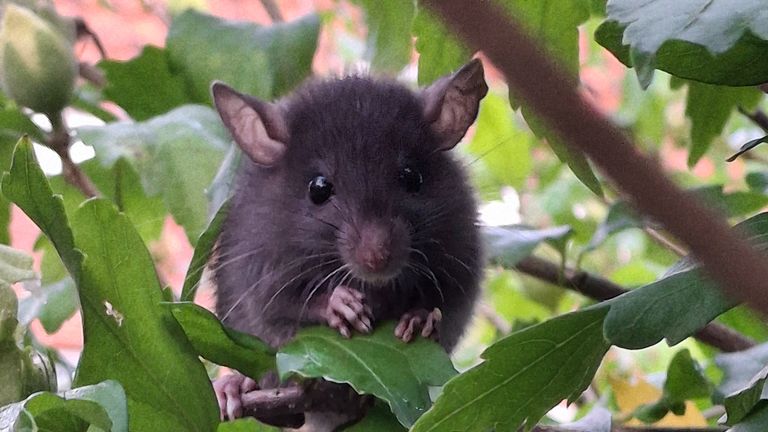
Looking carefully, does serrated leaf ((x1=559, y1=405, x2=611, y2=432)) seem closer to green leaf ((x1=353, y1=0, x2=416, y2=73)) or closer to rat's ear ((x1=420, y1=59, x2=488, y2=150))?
rat's ear ((x1=420, y1=59, x2=488, y2=150))

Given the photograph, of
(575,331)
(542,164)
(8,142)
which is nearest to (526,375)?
(575,331)

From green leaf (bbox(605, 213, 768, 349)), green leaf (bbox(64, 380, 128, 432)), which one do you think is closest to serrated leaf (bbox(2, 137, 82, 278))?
green leaf (bbox(64, 380, 128, 432))

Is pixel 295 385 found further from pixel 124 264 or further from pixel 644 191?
pixel 644 191

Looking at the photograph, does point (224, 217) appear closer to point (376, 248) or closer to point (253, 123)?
point (253, 123)

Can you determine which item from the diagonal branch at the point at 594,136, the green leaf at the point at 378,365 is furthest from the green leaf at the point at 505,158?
the diagonal branch at the point at 594,136

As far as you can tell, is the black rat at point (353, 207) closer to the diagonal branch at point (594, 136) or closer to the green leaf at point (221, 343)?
the green leaf at point (221, 343)

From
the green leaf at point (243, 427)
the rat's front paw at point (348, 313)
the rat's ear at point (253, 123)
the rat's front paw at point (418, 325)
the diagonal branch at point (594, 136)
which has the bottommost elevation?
the rat's front paw at point (418, 325)
